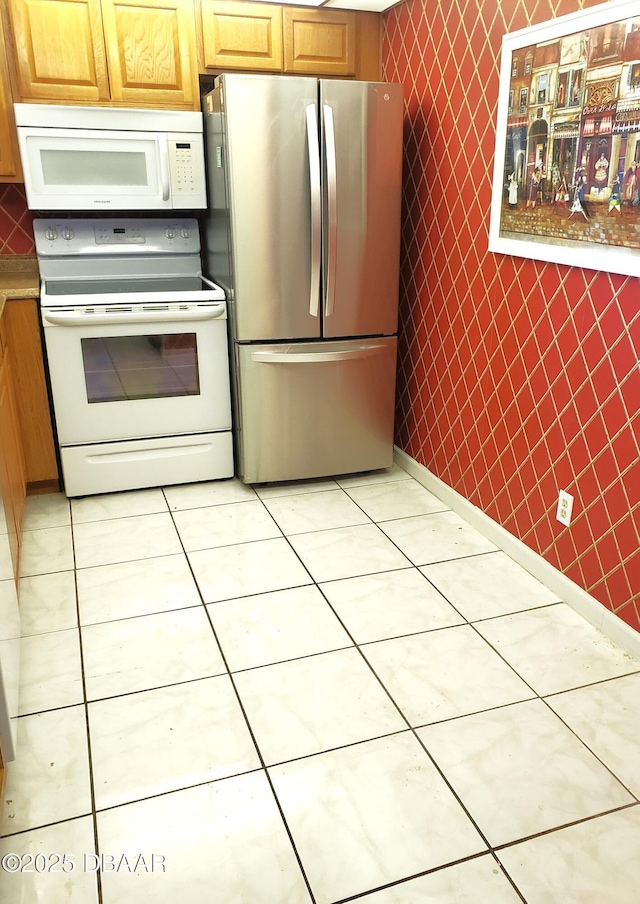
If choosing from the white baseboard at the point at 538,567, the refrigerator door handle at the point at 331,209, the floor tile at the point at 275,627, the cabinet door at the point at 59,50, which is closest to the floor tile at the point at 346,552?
the floor tile at the point at 275,627

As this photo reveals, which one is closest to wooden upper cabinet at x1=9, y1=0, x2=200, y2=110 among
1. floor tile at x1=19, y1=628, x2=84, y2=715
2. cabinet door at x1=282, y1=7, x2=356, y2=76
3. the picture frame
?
cabinet door at x1=282, y1=7, x2=356, y2=76

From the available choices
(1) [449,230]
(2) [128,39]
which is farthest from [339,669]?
(2) [128,39]

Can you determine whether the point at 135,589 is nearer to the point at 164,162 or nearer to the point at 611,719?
the point at 611,719

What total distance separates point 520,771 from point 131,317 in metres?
2.14

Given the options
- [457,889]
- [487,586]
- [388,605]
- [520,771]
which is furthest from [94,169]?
[457,889]

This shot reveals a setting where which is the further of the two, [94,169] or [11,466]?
[94,169]

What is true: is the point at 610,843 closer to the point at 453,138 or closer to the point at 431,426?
the point at 431,426

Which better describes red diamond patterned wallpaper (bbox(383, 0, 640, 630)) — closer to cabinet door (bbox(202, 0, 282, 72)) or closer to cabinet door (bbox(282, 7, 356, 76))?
cabinet door (bbox(282, 7, 356, 76))

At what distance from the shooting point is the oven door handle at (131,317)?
9.09ft

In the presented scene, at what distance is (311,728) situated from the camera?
1753 millimetres

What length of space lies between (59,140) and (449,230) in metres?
1.62

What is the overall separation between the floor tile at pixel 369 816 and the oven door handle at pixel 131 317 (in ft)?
6.10

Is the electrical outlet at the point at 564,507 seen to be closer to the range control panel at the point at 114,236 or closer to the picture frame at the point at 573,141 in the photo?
the picture frame at the point at 573,141

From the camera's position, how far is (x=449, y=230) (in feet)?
9.15
